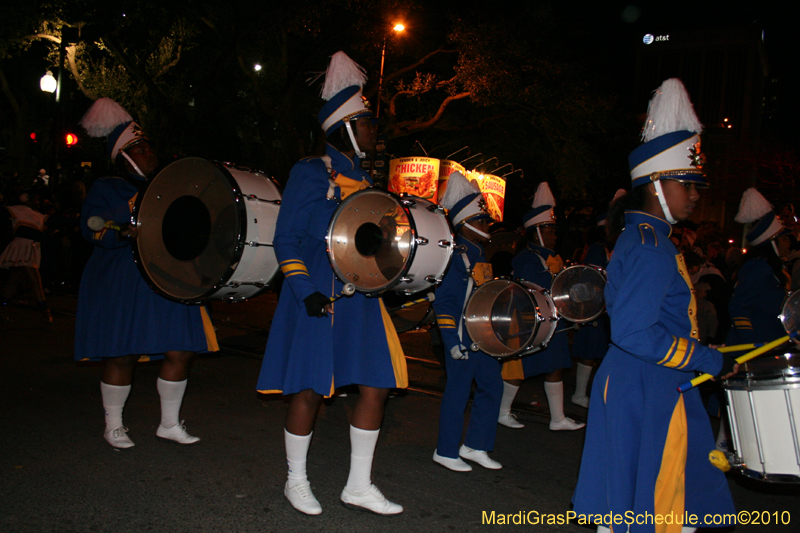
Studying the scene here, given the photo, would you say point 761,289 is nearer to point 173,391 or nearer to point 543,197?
point 543,197


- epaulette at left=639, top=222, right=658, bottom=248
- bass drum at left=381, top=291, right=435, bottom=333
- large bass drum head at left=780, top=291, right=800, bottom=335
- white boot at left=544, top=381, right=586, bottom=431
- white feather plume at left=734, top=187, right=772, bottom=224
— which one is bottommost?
white boot at left=544, top=381, right=586, bottom=431

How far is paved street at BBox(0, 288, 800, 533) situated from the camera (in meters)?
3.45

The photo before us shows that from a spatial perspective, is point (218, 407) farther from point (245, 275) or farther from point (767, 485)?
point (767, 485)

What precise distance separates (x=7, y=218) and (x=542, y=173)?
64.7ft

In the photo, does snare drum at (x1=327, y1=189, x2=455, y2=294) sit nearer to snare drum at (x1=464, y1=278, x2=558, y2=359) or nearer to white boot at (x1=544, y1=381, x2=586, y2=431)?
snare drum at (x1=464, y1=278, x2=558, y2=359)

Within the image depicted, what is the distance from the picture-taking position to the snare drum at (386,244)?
11.1 feet

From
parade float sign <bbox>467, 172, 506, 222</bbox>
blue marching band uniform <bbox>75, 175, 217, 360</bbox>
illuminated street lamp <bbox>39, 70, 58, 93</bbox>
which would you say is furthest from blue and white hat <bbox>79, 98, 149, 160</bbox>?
parade float sign <bbox>467, 172, 506, 222</bbox>

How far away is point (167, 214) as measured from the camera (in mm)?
4016

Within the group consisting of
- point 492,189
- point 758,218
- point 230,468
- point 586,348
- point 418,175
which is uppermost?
point 418,175

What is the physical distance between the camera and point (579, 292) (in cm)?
555

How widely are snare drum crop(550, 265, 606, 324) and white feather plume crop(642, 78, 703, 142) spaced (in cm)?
250

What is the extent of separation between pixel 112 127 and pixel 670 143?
3.83 metres

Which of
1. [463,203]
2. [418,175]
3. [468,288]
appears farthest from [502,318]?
[418,175]

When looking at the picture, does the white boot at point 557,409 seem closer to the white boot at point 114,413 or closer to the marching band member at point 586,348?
the marching band member at point 586,348
